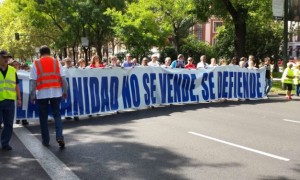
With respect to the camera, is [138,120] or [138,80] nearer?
[138,120]

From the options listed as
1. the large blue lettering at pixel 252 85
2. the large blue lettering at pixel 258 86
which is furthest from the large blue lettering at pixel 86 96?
the large blue lettering at pixel 258 86

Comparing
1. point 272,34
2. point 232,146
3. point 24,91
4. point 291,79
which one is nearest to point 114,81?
point 24,91

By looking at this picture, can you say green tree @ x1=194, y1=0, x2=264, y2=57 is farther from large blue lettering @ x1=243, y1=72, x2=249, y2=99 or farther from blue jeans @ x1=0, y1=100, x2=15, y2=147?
blue jeans @ x1=0, y1=100, x2=15, y2=147

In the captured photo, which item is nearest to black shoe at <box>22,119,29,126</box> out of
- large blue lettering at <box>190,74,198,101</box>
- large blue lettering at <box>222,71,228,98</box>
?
large blue lettering at <box>190,74,198,101</box>

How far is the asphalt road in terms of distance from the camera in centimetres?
576

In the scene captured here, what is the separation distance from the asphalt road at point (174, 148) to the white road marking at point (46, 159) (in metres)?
0.07

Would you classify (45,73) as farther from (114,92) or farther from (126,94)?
(126,94)

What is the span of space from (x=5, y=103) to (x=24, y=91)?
2.90 metres

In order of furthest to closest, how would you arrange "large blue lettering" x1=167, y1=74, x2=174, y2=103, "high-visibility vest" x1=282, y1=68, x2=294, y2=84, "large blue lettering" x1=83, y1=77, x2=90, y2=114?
"high-visibility vest" x1=282, y1=68, x2=294, y2=84, "large blue lettering" x1=167, y1=74, x2=174, y2=103, "large blue lettering" x1=83, y1=77, x2=90, y2=114

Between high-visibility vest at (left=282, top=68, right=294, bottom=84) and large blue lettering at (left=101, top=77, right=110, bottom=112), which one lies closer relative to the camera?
large blue lettering at (left=101, top=77, right=110, bottom=112)

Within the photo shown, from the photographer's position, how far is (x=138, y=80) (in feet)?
40.4

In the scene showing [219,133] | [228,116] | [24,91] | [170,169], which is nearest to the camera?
[170,169]

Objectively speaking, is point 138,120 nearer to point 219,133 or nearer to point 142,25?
point 219,133

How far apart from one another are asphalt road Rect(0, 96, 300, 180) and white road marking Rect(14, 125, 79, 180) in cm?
7
